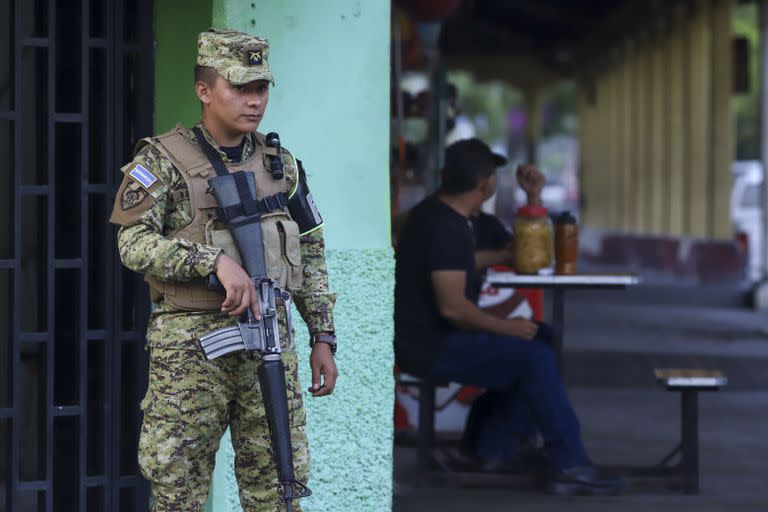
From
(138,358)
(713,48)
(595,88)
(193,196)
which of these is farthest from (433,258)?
(595,88)

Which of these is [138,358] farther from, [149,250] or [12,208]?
[149,250]

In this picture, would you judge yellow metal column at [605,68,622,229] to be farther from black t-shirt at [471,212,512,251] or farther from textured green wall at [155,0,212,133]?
textured green wall at [155,0,212,133]

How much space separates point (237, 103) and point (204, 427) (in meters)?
0.89

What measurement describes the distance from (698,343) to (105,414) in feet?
25.0

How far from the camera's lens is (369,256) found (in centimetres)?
576

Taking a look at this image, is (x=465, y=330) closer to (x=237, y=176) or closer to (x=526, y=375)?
(x=526, y=375)

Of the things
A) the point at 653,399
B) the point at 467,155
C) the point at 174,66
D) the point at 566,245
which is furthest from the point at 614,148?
the point at 174,66

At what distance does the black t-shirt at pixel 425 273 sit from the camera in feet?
23.0

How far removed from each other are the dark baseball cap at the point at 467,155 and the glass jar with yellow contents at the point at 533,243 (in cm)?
37

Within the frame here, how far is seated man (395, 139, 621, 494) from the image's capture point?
7.00 metres

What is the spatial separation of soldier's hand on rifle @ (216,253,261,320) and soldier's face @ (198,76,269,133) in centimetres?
38

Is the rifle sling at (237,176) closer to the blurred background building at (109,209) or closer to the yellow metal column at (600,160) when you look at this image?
the blurred background building at (109,209)

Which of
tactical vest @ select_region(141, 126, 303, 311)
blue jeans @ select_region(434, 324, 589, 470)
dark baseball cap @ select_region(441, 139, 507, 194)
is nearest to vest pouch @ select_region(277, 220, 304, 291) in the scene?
tactical vest @ select_region(141, 126, 303, 311)

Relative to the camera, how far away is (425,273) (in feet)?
23.4
